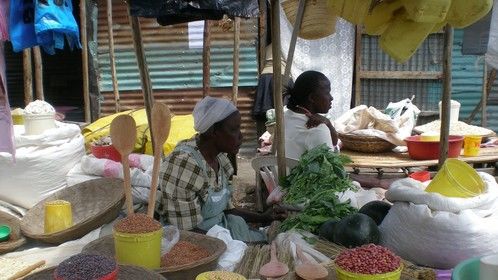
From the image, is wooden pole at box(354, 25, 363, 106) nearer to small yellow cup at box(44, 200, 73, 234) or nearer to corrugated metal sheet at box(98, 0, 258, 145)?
corrugated metal sheet at box(98, 0, 258, 145)

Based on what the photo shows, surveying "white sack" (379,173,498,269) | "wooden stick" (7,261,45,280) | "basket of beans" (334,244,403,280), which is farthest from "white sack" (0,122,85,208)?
"basket of beans" (334,244,403,280)

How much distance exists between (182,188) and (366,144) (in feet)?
7.94

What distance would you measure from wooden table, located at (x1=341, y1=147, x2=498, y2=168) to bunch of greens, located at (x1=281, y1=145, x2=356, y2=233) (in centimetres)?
119

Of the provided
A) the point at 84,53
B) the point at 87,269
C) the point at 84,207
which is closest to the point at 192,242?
the point at 87,269

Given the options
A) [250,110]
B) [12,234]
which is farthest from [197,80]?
[12,234]

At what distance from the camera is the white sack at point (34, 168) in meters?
3.69

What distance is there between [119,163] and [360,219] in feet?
6.84

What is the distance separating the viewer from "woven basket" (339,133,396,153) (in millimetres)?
4641

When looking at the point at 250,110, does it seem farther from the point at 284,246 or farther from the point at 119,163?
the point at 284,246

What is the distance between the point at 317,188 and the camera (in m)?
2.84

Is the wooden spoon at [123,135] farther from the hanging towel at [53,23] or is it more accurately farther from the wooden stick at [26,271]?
the hanging towel at [53,23]

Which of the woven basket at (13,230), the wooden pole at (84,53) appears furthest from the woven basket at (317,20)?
the wooden pole at (84,53)

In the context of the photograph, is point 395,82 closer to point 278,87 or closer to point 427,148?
point 427,148

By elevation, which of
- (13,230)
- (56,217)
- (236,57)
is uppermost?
(236,57)
